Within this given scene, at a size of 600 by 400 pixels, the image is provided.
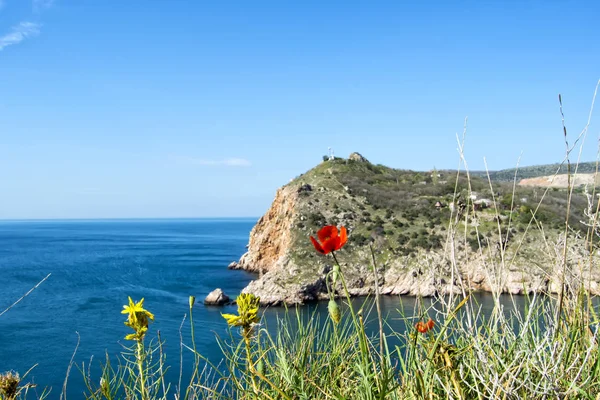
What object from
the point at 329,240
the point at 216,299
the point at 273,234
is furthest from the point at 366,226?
the point at 329,240

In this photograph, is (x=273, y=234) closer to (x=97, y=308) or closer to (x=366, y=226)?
(x=366, y=226)

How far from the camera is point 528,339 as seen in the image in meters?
1.85

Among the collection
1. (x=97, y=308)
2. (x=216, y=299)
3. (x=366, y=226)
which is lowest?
(x=97, y=308)

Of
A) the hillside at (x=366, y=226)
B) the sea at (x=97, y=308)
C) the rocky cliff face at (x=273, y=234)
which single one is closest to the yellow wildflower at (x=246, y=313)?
the sea at (x=97, y=308)

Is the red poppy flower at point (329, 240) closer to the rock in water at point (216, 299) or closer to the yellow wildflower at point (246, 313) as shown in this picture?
the yellow wildflower at point (246, 313)

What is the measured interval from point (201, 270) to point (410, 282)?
24.3 meters

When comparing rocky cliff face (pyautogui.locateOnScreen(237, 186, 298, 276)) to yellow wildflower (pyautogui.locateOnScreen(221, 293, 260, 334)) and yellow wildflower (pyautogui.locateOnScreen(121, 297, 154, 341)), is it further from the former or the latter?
yellow wildflower (pyautogui.locateOnScreen(221, 293, 260, 334))

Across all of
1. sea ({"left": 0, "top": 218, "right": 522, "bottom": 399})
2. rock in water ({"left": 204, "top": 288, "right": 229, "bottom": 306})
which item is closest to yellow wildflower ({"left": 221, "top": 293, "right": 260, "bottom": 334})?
sea ({"left": 0, "top": 218, "right": 522, "bottom": 399})

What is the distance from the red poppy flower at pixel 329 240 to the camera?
4.26 ft

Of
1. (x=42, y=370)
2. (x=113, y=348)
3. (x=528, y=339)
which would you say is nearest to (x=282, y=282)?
(x=113, y=348)

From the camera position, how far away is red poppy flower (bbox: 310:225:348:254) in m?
1.30

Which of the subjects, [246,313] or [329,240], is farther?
[246,313]

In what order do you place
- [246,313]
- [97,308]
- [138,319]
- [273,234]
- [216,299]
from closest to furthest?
[246,313] → [138,319] → [97,308] → [216,299] → [273,234]

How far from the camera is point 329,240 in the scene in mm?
1321
